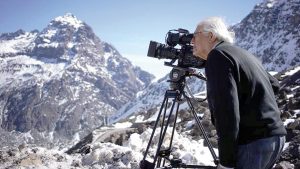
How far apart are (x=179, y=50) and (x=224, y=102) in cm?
290

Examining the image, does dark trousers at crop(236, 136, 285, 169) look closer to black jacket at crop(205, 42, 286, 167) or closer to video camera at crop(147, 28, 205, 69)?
black jacket at crop(205, 42, 286, 167)

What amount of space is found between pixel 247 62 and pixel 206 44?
0.45m

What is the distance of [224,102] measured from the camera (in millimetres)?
2977

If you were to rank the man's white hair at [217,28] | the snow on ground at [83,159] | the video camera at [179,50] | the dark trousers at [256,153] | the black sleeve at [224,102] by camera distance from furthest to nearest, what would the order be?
the snow on ground at [83,159], the video camera at [179,50], the man's white hair at [217,28], the dark trousers at [256,153], the black sleeve at [224,102]

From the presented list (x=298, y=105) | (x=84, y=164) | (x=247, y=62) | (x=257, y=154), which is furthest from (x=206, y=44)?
(x=298, y=105)

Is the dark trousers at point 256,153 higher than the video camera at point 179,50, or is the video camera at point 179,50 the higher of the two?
the video camera at point 179,50

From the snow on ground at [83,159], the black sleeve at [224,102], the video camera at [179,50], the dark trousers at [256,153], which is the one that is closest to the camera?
the black sleeve at [224,102]

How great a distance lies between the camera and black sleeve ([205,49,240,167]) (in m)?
2.93

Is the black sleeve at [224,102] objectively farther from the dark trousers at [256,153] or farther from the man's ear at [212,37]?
the man's ear at [212,37]

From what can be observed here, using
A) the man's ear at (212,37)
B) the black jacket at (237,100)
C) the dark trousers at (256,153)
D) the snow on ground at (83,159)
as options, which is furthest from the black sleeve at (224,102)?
the snow on ground at (83,159)

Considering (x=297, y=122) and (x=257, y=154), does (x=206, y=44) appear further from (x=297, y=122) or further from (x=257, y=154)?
(x=297, y=122)

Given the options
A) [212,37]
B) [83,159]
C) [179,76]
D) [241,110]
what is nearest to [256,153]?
[241,110]

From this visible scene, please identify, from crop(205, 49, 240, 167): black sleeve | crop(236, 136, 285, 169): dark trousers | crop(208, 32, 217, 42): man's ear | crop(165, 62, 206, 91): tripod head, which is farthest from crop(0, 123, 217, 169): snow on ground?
crop(205, 49, 240, 167): black sleeve

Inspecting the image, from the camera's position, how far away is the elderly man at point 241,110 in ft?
9.70
